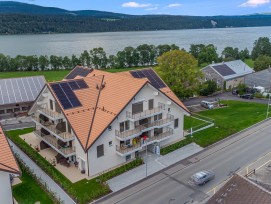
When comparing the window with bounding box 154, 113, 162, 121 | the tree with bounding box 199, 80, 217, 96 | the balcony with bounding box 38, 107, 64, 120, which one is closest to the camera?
the balcony with bounding box 38, 107, 64, 120

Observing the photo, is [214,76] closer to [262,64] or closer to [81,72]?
[262,64]

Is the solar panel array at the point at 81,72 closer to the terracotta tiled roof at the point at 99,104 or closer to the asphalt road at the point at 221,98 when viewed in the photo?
the terracotta tiled roof at the point at 99,104

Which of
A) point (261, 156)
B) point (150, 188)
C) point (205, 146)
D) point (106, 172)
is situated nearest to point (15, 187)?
point (106, 172)

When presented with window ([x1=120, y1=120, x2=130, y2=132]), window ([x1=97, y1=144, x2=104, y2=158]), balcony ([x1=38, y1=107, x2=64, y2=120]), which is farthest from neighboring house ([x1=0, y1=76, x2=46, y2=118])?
window ([x1=97, y1=144, x2=104, y2=158])

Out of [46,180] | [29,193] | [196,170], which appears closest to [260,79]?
[196,170]

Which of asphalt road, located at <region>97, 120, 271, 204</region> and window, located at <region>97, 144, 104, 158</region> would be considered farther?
window, located at <region>97, 144, 104, 158</region>

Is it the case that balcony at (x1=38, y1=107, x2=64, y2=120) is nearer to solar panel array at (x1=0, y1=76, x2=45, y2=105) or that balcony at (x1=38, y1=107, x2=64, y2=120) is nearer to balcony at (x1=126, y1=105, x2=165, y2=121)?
balcony at (x1=126, y1=105, x2=165, y2=121)

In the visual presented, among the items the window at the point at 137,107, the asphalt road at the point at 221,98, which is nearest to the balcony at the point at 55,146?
the window at the point at 137,107
